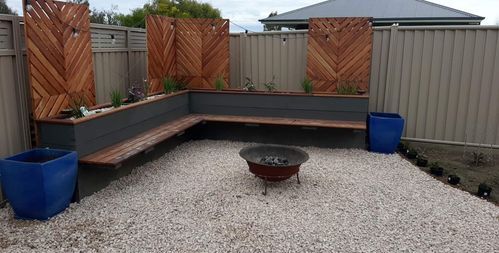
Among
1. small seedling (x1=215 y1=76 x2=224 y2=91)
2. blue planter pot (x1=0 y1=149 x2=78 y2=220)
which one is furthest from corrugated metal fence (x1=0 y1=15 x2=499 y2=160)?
blue planter pot (x1=0 y1=149 x2=78 y2=220)

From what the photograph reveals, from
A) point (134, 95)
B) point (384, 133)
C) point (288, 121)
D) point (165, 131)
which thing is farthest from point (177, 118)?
point (384, 133)

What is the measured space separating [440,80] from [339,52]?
Result: 1.51m

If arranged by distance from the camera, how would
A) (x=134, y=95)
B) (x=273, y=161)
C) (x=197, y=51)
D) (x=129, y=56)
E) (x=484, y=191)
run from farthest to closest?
1. (x=197, y=51)
2. (x=129, y=56)
3. (x=134, y=95)
4. (x=273, y=161)
5. (x=484, y=191)

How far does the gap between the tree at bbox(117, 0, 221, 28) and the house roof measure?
758cm

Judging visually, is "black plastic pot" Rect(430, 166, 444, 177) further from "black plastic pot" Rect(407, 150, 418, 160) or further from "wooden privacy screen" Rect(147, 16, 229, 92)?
"wooden privacy screen" Rect(147, 16, 229, 92)

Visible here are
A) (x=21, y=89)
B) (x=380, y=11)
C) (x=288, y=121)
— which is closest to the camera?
(x=21, y=89)

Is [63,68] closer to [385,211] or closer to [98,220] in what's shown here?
[98,220]

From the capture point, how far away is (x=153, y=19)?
5512 millimetres

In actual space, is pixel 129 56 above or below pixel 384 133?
above

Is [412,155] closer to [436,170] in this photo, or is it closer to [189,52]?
[436,170]

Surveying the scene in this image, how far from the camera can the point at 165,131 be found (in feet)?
16.5

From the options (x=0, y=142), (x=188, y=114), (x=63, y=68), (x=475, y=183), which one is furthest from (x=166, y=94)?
(x=475, y=183)

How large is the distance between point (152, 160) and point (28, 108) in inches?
66.6

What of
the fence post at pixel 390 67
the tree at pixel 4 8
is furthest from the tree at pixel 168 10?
the fence post at pixel 390 67
